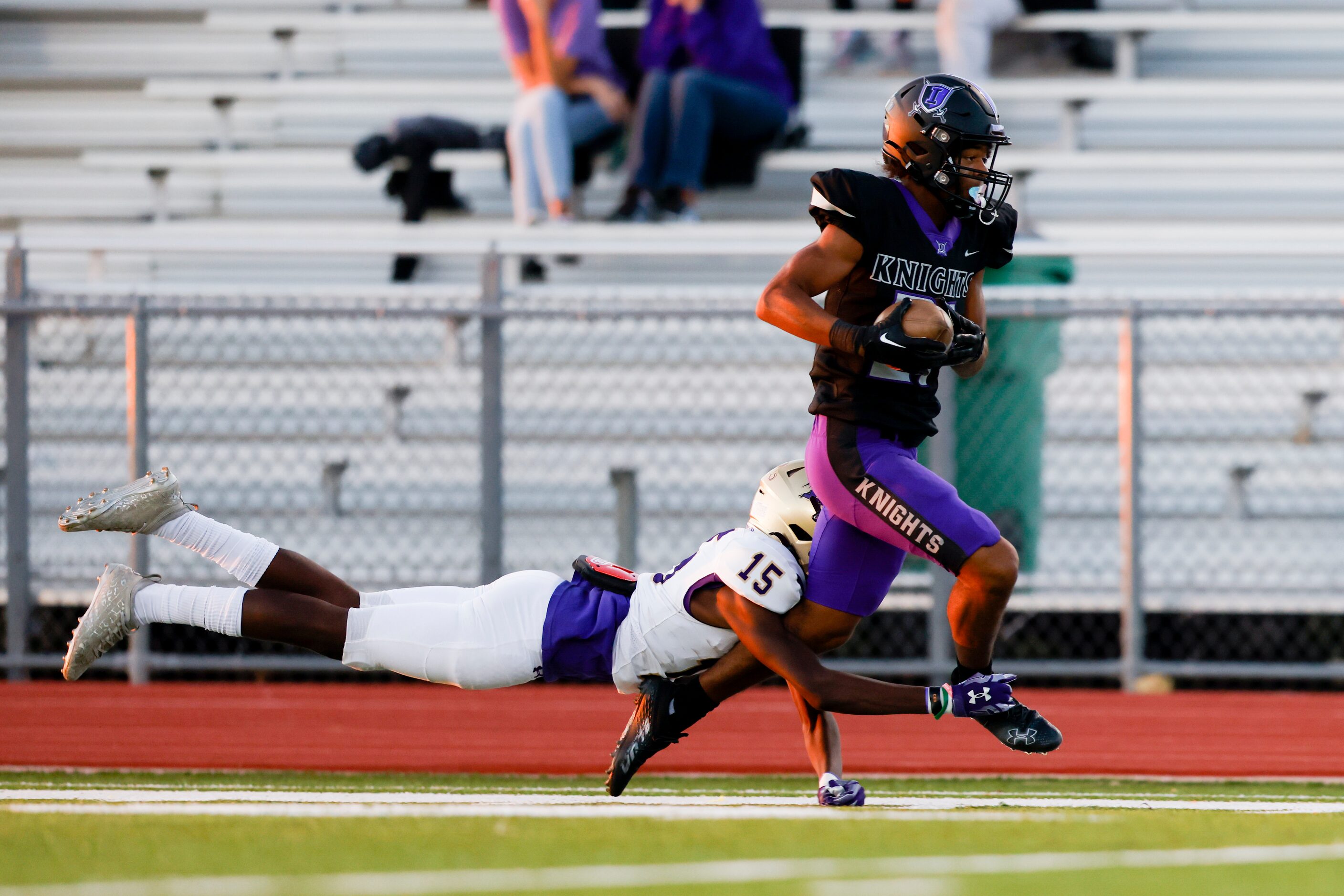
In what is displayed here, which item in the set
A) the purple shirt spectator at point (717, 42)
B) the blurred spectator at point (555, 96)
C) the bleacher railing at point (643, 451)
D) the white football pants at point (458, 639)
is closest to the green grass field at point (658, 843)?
the white football pants at point (458, 639)

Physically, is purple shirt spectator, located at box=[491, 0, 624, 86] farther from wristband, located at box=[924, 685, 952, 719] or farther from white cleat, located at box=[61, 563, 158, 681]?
wristband, located at box=[924, 685, 952, 719]

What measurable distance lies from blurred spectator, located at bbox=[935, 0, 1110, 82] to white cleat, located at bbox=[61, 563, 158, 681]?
6.39 m

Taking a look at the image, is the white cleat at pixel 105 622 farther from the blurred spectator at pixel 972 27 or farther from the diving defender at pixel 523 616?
the blurred spectator at pixel 972 27

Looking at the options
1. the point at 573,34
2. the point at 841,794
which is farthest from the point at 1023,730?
the point at 573,34

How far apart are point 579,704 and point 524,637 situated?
8.98 feet

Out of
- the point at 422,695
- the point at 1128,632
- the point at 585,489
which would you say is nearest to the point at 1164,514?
the point at 1128,632

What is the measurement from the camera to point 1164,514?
7406 millimetres

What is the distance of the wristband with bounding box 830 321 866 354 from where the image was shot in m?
3.84

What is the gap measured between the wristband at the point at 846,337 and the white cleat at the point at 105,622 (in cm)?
191

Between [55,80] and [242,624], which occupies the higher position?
[55,80]

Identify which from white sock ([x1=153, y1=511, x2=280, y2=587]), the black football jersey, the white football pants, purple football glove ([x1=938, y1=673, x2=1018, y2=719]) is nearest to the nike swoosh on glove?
the black football jersey

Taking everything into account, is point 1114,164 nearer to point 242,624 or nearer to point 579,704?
point 579,704

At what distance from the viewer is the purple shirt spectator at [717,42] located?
8.70 metres

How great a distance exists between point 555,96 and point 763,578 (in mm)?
5327
